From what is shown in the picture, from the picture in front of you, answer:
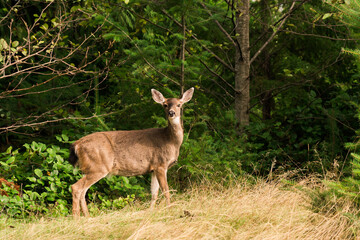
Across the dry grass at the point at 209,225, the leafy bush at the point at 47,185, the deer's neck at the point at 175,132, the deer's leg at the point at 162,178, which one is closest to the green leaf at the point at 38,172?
the leafy bush at the point at 47,185

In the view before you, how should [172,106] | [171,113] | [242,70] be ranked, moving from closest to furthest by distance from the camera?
1. [171,113]
2. [172,106]
3. [242,70]

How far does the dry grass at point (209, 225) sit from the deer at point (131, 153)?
3.98ft

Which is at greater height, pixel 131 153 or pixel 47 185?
pixel 131 153

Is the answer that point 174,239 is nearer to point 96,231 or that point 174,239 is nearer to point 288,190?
point 96,231

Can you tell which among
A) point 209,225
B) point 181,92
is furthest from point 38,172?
point 209,225

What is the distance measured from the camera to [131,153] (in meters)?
7.06

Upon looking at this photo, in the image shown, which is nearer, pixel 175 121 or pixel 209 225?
pixel 209 225

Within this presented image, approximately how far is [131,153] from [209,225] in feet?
7.69

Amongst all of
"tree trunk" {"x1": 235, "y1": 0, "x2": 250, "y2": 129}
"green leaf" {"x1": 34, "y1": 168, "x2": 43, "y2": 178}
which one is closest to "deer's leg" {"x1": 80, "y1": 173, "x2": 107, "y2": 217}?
"green leaf" {"x1": 34, "y1": 168, "x2": 43, "y2": 178}

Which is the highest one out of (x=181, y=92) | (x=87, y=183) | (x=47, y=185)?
(x=181, y=92)

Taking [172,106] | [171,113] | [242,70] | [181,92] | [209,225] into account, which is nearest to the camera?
[209,225]

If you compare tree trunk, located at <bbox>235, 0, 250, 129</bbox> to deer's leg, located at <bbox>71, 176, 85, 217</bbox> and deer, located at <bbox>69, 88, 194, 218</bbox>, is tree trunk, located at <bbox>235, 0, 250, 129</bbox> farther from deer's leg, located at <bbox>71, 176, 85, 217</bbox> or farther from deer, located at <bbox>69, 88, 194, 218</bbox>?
deer's leg, located at <bbox>71, 176, 85, 217</bbox>

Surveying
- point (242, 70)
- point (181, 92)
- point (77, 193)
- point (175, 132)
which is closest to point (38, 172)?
point (77, 193)

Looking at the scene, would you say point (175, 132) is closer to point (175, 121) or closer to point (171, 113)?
point (175, 121)
